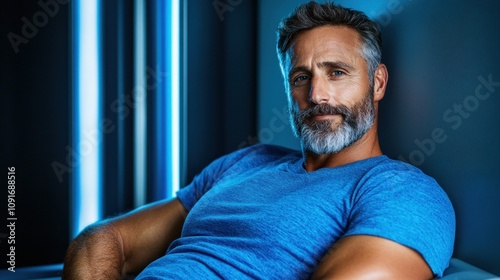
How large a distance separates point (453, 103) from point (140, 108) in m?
1.17

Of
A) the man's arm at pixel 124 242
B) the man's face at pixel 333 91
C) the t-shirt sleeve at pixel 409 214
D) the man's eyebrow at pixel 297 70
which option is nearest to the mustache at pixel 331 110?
the man's face at pixel 333 91

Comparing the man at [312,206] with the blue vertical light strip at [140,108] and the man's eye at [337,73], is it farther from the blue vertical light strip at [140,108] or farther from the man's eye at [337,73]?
the blue vertical light strip at [140,108]

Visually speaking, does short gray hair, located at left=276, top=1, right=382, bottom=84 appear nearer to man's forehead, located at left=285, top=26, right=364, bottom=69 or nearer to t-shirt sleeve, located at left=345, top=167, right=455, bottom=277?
man's forehead, located at left=285, top=26, right=364, bottom=69

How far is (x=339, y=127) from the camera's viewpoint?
1165mm

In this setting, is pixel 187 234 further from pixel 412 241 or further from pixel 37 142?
pixel 37 142

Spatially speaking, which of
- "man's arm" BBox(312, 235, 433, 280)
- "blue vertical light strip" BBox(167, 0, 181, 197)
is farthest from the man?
"blue vertical light strip" BBox(167, 0, 181, 197)

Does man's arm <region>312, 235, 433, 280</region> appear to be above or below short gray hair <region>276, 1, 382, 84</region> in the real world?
below

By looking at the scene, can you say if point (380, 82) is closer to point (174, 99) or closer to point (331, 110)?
point (331, 110)

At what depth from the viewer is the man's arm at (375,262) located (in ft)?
2.66

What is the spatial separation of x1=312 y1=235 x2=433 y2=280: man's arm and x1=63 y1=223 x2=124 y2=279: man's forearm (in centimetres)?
70

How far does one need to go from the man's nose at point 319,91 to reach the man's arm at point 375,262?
0.40 metres

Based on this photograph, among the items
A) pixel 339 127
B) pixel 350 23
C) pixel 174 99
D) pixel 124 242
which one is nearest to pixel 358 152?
pixel 339 127

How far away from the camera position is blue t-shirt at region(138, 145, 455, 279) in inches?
34.4

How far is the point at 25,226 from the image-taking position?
1.73 meters
